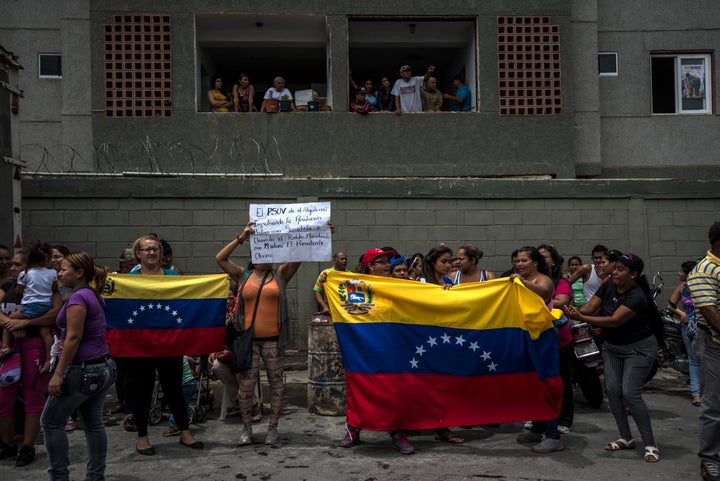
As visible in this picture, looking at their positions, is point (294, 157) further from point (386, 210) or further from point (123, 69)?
point (123, 69)

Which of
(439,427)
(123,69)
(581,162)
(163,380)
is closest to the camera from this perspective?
(439,427)

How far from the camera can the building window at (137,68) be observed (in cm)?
1305

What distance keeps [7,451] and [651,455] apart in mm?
5777

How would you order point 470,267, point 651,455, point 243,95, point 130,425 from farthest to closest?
point 243,95, point 470,267, point 130,425, point 651,455

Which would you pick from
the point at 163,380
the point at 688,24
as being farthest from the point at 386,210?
the point at 688,24

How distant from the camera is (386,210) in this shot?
37.8ft

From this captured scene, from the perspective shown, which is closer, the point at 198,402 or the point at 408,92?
the point at 198,402

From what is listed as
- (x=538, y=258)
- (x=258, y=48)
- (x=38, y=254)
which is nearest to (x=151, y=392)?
(x=38, y=254)

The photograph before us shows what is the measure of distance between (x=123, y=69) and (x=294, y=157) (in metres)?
3.65

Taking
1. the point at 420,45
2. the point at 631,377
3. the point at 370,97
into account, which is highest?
the point at 420,45

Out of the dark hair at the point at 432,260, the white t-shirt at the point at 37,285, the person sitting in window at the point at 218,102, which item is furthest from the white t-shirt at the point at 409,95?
the white t-shirt at the point at 37,285

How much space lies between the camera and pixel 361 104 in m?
13.6

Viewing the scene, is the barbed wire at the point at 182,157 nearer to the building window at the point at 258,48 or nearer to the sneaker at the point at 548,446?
the building window at the point at 258,48

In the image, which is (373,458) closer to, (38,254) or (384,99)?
(38,254)
